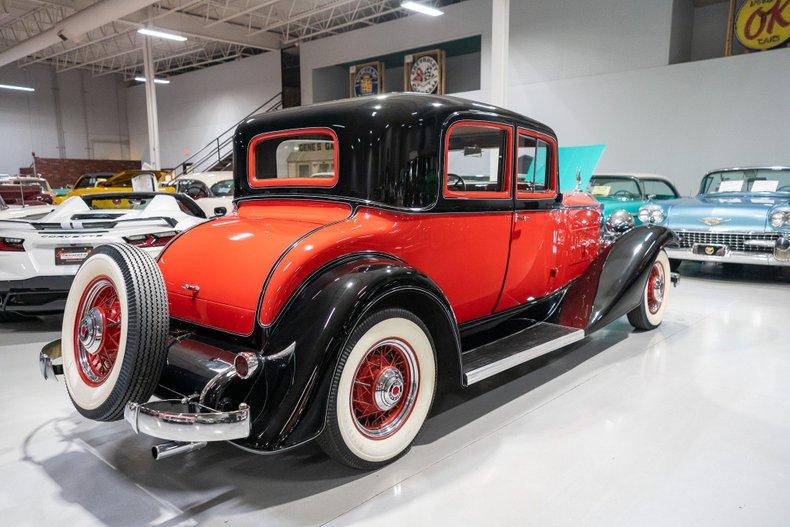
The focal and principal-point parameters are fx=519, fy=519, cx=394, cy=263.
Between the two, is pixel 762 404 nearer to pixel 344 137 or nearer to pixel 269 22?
pixel 344 137

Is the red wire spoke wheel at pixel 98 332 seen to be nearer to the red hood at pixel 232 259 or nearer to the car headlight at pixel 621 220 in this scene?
the red hood at pixel 232 259

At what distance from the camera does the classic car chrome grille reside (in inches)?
235

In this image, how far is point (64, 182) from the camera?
23.4 meters

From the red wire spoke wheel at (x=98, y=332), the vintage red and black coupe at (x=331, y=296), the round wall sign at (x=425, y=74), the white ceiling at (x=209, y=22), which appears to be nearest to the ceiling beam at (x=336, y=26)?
the white ceiling at (x=209, y=22)

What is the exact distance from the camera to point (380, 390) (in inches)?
89.6

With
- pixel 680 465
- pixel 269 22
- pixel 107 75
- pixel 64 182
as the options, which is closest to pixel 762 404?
pixel 680 465

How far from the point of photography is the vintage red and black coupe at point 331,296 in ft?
6.57

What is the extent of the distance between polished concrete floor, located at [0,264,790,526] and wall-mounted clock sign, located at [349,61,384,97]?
14.4 m

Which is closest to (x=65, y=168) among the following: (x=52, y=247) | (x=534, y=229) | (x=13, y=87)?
(x=13, y=87)

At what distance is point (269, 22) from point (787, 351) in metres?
16.9

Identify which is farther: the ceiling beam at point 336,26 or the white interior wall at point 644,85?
the ceiling beam at point 336,26

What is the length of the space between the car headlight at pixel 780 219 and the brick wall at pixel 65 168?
25194 mm

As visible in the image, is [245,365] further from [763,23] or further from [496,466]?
[763,23]

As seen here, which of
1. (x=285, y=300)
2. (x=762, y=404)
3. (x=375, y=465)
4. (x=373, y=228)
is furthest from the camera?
(x=762, y=404)
